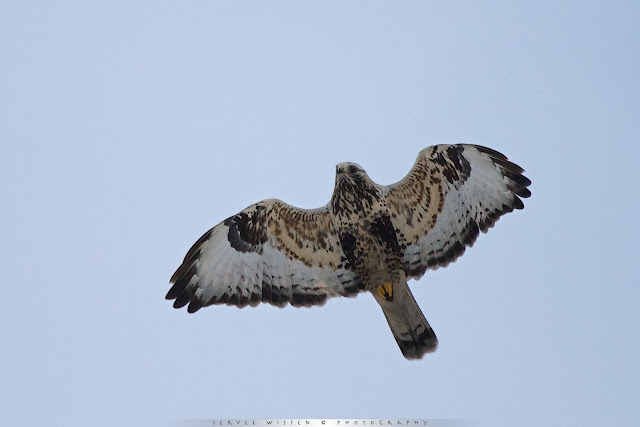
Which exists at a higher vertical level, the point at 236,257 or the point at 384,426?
the point at 236,257

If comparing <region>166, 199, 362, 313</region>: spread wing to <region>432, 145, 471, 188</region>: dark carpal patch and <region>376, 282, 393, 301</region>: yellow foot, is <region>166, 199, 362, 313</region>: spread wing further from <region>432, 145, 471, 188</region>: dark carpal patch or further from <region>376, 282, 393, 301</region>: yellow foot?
<region>432, 145, 471, 188</region>: dark carpal patch

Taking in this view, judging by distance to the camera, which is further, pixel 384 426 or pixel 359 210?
pixel 384 426

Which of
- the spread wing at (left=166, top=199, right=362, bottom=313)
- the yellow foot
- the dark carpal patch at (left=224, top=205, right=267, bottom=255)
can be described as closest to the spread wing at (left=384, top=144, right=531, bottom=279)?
the yellow foot

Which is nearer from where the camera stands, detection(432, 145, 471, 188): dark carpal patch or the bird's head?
the bird's head

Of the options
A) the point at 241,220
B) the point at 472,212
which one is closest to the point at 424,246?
the point at 472,212

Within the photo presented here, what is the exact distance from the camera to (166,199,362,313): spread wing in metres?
19.8

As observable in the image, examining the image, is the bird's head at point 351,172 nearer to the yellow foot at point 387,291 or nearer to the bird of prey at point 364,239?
the bird of prey at point 364,239

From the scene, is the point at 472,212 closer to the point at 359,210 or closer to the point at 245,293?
the point at 359,210

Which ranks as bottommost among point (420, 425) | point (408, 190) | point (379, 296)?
point (420, 425)

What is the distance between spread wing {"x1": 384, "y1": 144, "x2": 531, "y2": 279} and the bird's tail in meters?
0.39

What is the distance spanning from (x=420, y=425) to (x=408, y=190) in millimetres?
3319

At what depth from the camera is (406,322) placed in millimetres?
19516

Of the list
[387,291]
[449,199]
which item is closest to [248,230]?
[387,291]

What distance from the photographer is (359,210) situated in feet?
64.0
